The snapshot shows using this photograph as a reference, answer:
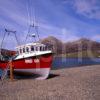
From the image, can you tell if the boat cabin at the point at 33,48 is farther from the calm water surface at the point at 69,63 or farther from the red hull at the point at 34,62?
the calm water surface at the point at 69,63

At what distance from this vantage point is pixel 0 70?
1203 inches

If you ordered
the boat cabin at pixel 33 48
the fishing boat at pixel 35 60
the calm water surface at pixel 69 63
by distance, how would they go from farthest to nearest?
1. the calm water surface at pixel 69 63
2. the boat cabin at pixel 33 48
3. the fishing boat at pixel 35 60

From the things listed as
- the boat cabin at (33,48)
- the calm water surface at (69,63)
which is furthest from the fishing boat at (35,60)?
the calm water surface at (69,63)

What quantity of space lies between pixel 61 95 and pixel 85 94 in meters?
1.67

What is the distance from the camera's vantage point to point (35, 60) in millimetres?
26531

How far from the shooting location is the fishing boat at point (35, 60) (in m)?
26.3

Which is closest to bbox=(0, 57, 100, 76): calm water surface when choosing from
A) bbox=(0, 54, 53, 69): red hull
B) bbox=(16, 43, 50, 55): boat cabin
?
bbox=(16, 43, 50, 55): boat cabin

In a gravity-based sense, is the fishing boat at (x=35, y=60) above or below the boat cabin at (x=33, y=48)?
below

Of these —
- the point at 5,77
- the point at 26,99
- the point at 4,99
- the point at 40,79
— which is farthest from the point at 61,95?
the point at 5,77

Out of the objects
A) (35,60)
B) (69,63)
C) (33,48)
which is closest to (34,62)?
(35,60)

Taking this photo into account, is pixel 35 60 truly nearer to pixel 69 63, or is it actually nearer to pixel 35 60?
pixel 35 60

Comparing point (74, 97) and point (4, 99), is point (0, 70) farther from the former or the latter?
point (74, 97)

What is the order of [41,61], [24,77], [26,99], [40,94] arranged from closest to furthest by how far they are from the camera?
[26,99]
[40,94]
[41,61]
[24,77]

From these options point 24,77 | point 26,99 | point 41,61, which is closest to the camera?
point 26,99
